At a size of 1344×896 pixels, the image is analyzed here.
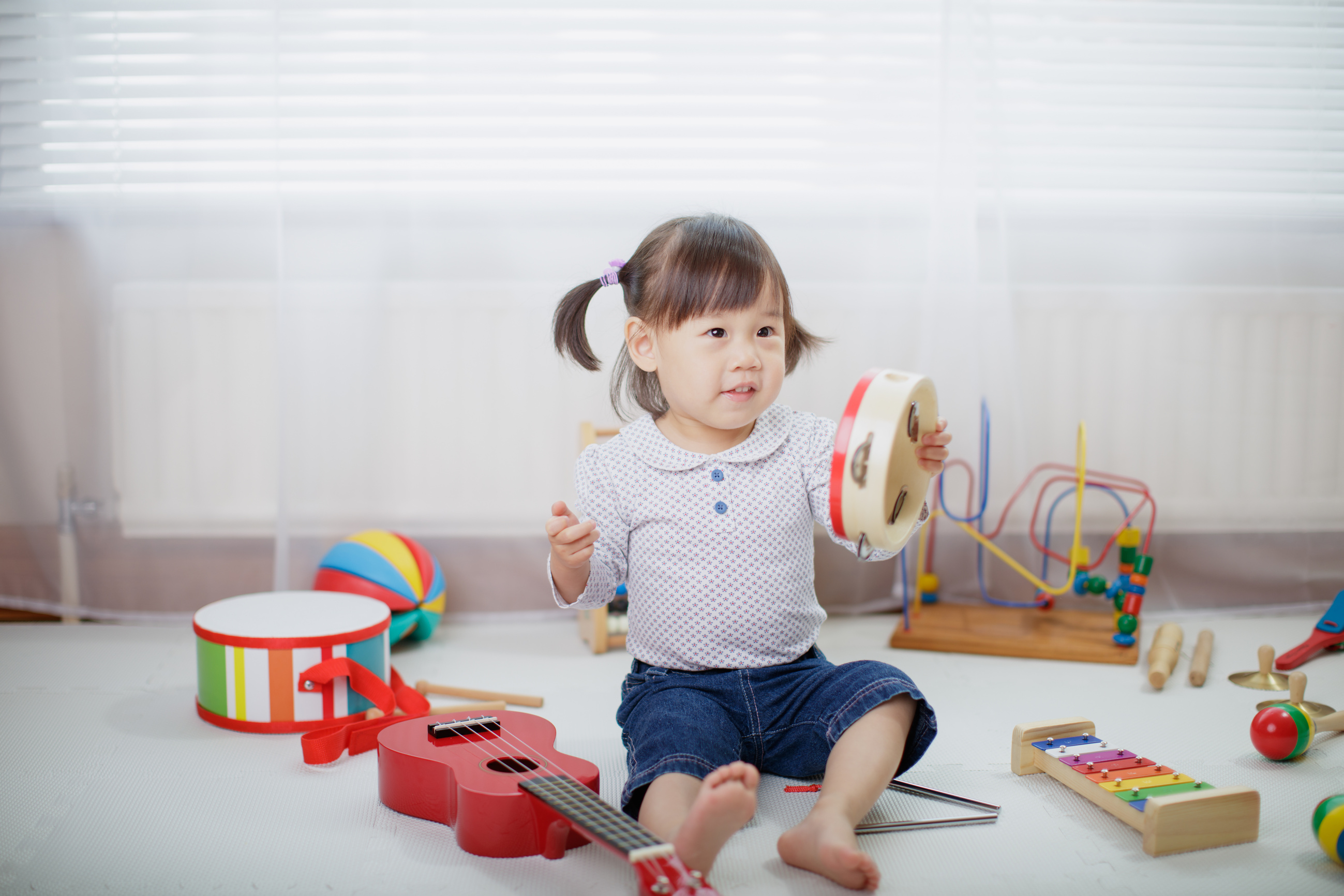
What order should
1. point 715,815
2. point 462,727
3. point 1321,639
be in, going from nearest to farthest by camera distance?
1. point 715,815
2. point 462,727
3. point 1321,639

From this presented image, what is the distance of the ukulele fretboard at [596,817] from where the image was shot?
776mm

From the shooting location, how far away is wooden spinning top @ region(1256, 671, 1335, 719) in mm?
1203

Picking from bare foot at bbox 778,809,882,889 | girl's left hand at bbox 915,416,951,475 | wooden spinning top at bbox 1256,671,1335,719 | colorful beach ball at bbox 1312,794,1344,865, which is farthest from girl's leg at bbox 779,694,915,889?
wooden spinning top at bbox 1256,671,1335,719

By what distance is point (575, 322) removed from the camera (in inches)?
49.4

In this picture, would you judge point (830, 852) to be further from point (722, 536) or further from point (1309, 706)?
point (1309, 706)

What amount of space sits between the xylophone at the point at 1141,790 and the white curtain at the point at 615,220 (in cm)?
71

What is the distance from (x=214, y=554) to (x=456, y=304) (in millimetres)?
602

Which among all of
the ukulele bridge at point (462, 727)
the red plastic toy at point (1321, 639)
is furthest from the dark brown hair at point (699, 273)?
the red plastic toy at point (1321, 639)

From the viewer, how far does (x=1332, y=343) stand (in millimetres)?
1770

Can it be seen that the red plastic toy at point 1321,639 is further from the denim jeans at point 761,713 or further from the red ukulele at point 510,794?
the red ukulele at point 510,794

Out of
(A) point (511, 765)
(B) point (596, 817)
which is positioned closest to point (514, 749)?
(A) point (511, 765)

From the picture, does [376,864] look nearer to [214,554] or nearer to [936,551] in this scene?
[214,554]

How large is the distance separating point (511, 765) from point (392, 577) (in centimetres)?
67

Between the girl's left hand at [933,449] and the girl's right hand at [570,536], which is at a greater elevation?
the girl's left hand at [933,449]
